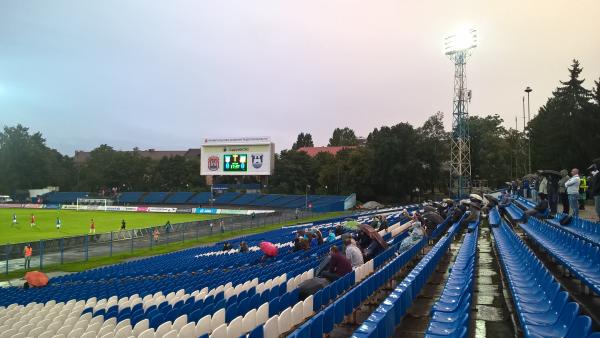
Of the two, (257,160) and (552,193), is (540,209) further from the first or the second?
(257,160)

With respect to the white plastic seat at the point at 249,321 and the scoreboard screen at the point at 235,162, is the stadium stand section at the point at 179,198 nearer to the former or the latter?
the scoreboard screen at the point at 235,162

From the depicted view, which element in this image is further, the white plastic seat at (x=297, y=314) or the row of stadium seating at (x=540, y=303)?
the white plastic seat at (x=297, y=314)

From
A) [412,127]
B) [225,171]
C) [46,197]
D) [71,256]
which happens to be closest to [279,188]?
[225,171]

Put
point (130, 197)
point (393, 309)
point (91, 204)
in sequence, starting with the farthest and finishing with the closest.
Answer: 1. point (130, 197)
2. point (91, 204)
3. point (393, 309)

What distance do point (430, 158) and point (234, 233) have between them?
40742 millimetres

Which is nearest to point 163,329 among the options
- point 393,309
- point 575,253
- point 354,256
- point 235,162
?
point 393,309

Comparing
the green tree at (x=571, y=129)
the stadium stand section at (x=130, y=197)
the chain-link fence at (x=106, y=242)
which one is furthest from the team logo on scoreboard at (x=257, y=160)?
the green tree at (x=571, y=129)

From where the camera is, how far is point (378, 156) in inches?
2731

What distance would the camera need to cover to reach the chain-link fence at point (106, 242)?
2278 cm

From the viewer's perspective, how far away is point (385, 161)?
226 ft

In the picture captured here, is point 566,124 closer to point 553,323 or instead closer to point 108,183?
point 553,323

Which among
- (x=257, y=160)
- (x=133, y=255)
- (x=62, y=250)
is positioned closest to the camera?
(x=62, y=250)

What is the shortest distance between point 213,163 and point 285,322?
233 ft

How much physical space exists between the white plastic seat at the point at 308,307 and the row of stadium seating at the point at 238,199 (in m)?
55.0
